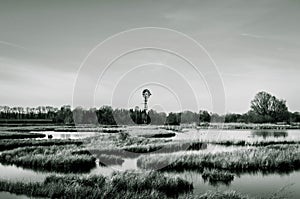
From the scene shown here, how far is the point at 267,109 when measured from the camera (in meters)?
122

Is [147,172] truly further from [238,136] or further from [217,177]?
[238,136]

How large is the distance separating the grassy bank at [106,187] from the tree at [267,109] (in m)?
107

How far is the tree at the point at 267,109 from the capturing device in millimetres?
118906

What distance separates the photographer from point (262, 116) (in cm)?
11694

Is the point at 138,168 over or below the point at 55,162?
below

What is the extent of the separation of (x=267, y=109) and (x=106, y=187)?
4612 inches

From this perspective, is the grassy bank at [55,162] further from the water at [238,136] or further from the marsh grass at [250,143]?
the water at [238,136]

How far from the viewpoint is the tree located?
390 feet

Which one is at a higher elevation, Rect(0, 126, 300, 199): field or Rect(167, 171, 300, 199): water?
Rect(0, 126, 300, 199): field

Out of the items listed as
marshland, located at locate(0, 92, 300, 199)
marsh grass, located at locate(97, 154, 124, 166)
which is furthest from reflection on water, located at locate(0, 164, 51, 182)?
marsh grass, located at locate(97, 154, 124, 166)

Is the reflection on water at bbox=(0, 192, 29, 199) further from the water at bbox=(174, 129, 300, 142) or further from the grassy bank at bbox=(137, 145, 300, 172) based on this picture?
the water at bbox=(174, 129, 300, 142)

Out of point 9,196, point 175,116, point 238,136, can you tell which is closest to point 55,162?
point 9,196

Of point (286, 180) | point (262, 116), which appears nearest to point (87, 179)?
point (286, 180)

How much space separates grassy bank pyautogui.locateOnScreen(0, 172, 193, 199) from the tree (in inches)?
4213
